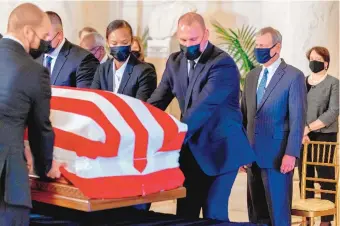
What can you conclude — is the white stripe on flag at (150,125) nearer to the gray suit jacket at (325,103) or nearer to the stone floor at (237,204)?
the gray suit jacket at (325,103)

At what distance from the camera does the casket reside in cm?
342

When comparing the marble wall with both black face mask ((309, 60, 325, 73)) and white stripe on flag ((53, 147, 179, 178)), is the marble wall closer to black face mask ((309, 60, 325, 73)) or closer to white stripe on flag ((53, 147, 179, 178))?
black face mask ((309, 60, 325, 73))

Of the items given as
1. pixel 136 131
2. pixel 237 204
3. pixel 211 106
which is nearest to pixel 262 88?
pixel 211 106

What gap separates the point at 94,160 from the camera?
11.3 ft

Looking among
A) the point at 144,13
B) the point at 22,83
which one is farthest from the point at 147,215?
the point at 144,13

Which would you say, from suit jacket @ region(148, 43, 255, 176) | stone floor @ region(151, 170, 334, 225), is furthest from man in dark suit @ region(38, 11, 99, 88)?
stone floor @ region(151, 170, 334, 225)

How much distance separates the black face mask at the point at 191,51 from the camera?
4223 mm

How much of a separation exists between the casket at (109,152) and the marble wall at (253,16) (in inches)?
187

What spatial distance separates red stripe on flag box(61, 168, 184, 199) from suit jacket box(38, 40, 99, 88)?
1.27 meters

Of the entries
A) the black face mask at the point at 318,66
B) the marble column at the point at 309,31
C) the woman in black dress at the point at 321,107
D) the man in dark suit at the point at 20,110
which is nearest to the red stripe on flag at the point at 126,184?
the man in dark suit at the point at 20,110

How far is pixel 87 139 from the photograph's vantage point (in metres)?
3.40

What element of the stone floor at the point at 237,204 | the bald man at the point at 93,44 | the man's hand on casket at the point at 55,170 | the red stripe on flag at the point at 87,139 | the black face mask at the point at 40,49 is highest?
the bald man at the point at 93,44

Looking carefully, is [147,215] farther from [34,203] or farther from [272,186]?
[272,186]

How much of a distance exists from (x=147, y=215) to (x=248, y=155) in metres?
0.72
